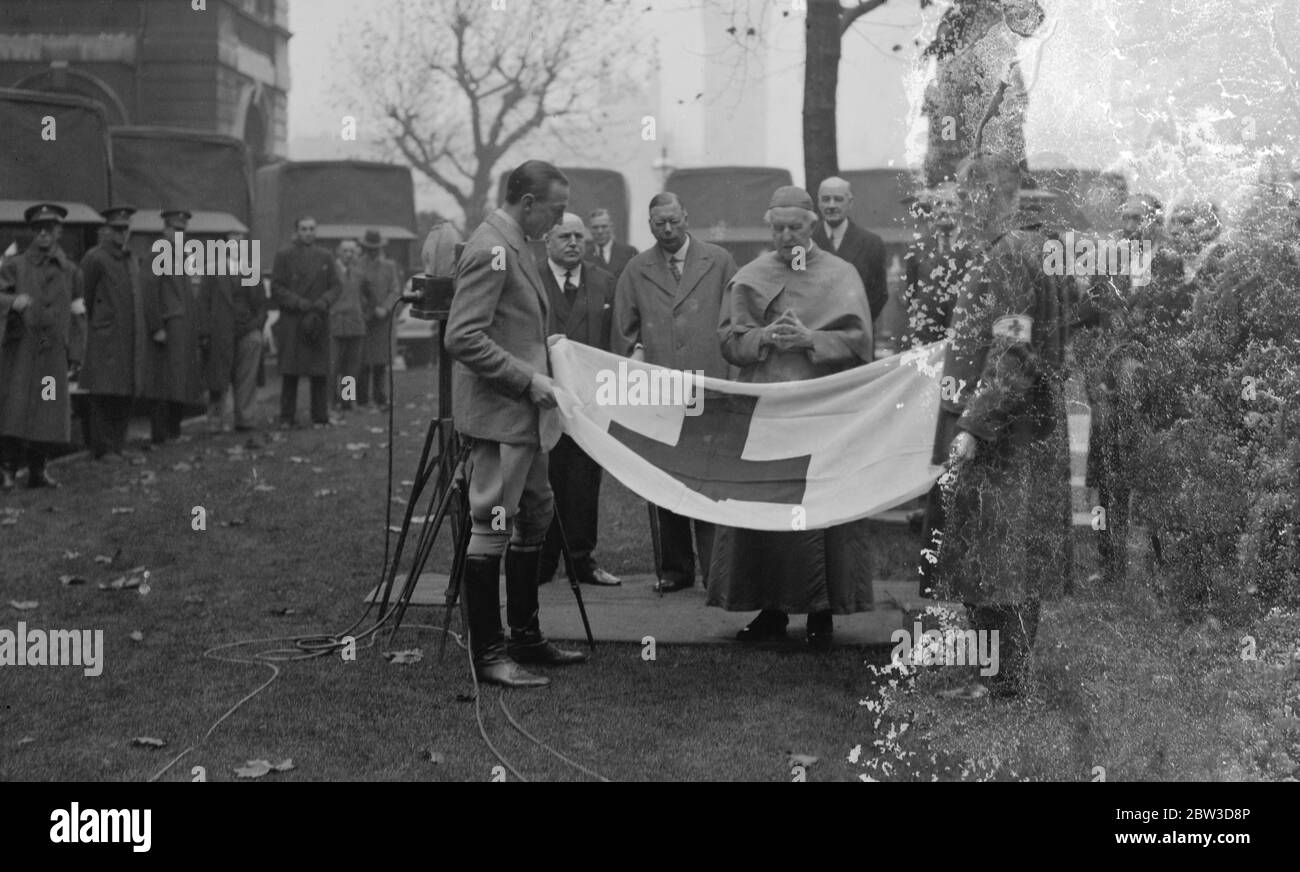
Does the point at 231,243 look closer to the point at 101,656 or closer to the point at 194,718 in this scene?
the point at 101,656

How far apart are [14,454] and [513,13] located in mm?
14476

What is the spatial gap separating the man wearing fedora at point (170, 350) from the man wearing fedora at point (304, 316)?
168cm

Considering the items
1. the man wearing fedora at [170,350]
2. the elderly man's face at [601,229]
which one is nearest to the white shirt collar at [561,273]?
the elderly man's face at [601,229]

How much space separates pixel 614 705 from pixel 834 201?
14.8 ft

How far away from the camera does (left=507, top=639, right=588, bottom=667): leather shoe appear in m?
7.20

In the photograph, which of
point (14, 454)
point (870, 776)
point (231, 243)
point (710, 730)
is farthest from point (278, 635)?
point (231, 243)

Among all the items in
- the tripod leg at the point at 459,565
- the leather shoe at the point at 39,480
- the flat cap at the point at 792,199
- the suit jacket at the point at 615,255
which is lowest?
the leather shoe at the point at 39,480

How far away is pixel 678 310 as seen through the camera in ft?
30.0

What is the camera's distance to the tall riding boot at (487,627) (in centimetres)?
684

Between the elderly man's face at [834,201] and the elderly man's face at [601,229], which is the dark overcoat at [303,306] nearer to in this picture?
the elderly man's face at [601,229]

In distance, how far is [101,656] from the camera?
7.29 m

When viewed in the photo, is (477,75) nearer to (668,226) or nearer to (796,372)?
(668,226)

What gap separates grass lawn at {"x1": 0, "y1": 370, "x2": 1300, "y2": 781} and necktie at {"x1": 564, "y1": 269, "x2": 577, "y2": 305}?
2.14 meters
